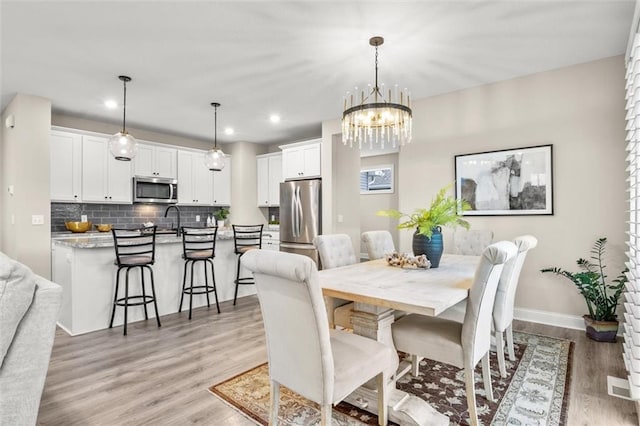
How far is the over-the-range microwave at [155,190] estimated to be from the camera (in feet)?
18.3

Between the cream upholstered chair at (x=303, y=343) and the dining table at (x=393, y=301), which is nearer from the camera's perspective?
the cream upholstered chair at (x=303, y=343)

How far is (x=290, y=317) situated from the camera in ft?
5.00

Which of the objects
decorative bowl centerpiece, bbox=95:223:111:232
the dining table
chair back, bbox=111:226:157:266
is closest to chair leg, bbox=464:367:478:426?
the dining table

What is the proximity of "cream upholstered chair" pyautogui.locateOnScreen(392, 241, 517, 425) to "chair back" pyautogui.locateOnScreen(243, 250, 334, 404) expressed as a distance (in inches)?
28.6

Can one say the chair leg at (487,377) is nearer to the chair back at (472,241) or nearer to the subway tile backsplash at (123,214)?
the chair back at (472,241)

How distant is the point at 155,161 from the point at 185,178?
0.60m

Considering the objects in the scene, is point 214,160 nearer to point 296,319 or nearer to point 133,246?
point 133,246

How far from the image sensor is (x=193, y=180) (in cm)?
635

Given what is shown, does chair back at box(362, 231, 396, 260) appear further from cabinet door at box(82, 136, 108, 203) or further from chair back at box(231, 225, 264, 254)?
cabinet door at box(82, 136, 108, 203)

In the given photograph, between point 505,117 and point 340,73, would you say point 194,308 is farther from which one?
point 505,117

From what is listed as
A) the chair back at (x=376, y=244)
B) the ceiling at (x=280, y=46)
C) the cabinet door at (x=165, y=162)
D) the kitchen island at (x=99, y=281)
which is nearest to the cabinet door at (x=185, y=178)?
the cabinet door at (x=165, y=162)

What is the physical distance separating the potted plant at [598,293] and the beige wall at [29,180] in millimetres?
5854

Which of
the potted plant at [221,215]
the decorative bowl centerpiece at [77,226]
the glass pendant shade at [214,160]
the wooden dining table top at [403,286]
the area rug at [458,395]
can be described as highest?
the glass pendant shade at [214,160]

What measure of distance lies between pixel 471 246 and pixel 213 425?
2834 mm
